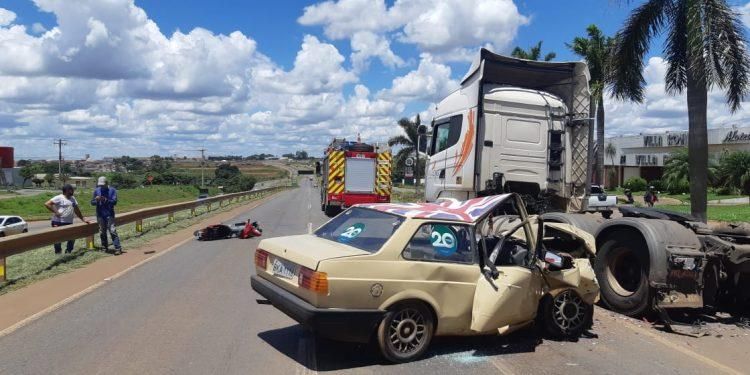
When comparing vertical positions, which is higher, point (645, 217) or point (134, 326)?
point (645, 217)

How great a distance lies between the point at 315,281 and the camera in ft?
Result: 16.9

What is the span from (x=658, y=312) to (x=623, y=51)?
410 inches

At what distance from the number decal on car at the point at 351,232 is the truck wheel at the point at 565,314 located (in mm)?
2093

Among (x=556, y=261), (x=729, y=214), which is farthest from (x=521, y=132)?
(x=729, y=214)

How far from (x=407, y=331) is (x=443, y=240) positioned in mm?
909

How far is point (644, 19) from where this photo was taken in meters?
15.0

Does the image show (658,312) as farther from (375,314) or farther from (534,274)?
(375,314)

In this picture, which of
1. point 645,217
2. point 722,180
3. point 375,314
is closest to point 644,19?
point 645,217

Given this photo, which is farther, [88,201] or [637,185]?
[88,201]

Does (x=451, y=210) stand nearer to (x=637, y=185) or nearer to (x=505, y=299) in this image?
(x=505, y=299)

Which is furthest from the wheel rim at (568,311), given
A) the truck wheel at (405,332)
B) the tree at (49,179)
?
the tree at (49,179)

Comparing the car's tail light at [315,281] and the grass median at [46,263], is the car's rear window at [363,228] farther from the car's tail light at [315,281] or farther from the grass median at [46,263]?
the grass median at [46,263]

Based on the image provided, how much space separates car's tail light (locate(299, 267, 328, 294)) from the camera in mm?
5109

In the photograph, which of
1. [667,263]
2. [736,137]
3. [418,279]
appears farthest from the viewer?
[736,137]
